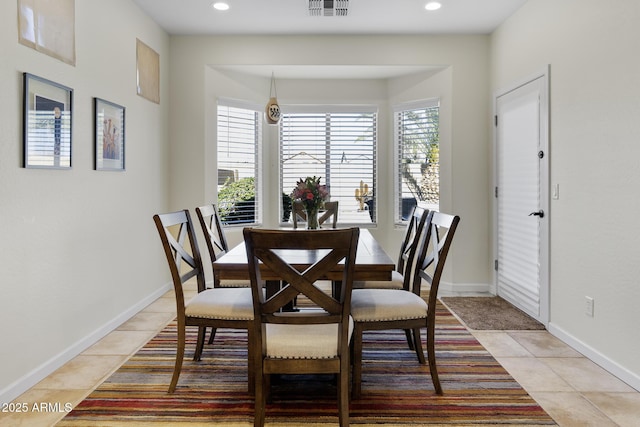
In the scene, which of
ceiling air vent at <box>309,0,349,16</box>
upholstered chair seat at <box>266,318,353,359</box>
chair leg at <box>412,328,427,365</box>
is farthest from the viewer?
ceiling air vent at <box>309,0,349,16</box>

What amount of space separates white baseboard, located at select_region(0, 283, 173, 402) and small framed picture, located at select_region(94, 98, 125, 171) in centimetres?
122

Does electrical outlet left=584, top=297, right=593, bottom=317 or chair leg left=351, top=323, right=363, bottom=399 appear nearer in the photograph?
chair leg left=351, top=323, right=363, bottom=399

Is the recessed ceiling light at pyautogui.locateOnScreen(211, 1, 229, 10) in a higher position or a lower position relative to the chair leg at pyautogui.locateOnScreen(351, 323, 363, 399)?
higher

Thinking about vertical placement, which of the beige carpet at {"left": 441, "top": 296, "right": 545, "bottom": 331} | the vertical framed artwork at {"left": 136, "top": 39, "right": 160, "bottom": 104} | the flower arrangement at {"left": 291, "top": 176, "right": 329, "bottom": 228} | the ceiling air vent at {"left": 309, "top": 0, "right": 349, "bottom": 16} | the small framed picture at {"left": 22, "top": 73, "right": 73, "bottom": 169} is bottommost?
the beige carpet at {"left": 441, "top": 296, "right": 545, "bottom": 331}

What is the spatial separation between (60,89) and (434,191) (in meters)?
3.73

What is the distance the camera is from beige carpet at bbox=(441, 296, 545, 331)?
348cm

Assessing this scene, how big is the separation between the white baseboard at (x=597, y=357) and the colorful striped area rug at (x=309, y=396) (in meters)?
0.65

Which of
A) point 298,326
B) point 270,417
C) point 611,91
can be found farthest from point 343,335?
point 611,91

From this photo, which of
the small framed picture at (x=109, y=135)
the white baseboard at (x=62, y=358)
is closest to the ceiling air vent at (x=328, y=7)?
the small framed picture at (x=109, y=135)

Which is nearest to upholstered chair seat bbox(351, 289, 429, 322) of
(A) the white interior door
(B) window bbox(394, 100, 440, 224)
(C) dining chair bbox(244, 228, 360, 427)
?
(C) dining chair bbox(244, 228, 360, 427)

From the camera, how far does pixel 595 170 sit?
2.80m

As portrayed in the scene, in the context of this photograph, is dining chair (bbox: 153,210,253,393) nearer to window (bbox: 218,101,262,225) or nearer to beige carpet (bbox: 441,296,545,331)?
beige carpet (bbox: 441,296,545,331)

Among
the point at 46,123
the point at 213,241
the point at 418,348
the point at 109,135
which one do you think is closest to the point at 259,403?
the point at 418,348

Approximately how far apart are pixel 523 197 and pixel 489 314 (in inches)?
43.3
